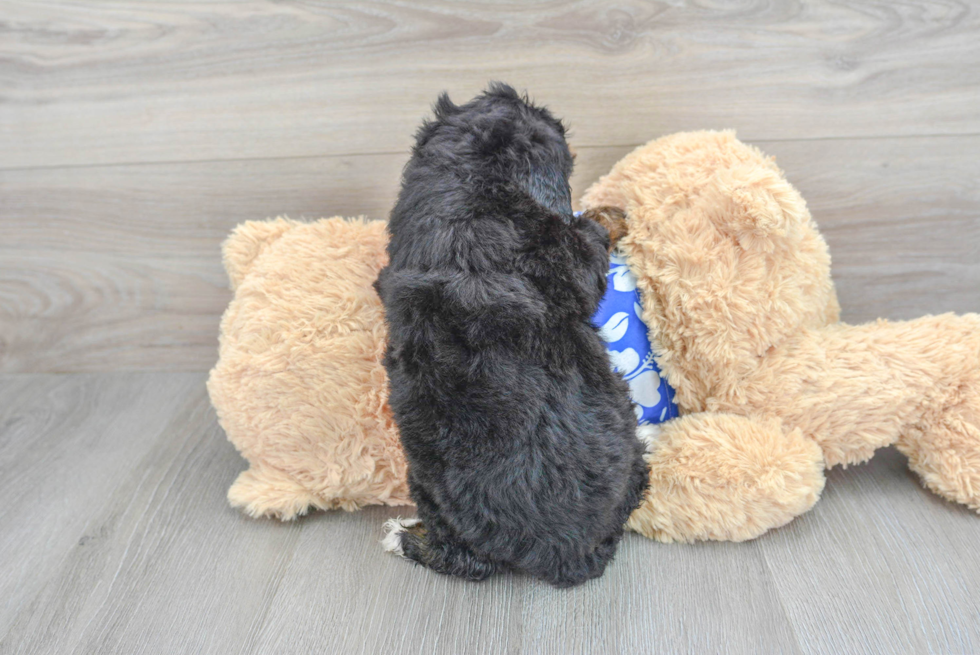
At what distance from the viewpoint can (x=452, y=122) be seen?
712mm

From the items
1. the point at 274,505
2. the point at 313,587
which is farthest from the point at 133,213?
the point at 313,587

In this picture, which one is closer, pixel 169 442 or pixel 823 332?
pixel 823 332

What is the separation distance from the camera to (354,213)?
3.36ft

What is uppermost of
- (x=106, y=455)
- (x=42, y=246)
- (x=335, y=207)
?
(x=335, y=207)

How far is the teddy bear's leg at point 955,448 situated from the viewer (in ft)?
2.55

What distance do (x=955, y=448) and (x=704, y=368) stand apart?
31cm

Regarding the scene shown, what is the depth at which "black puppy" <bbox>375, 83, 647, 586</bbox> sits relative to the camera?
2.14 feet

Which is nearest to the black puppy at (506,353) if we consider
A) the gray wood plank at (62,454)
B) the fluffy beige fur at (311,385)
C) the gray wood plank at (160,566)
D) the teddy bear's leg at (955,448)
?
the fluffy beige fur at (311,385)

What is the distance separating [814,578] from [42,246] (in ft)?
3.88

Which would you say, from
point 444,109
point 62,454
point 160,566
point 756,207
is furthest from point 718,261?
point 62,454

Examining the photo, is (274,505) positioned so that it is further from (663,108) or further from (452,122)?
(663,108)

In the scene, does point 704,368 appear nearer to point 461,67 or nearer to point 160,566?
point 461,67

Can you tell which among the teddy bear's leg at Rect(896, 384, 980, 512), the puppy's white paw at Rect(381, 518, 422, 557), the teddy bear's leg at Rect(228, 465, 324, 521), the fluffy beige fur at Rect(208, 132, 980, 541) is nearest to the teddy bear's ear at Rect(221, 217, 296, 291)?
the fluffy beige fur at Rect(208, 132, 980, 541)

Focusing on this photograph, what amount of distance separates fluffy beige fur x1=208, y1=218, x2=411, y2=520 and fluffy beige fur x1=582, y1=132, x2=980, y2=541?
1.03 ft
